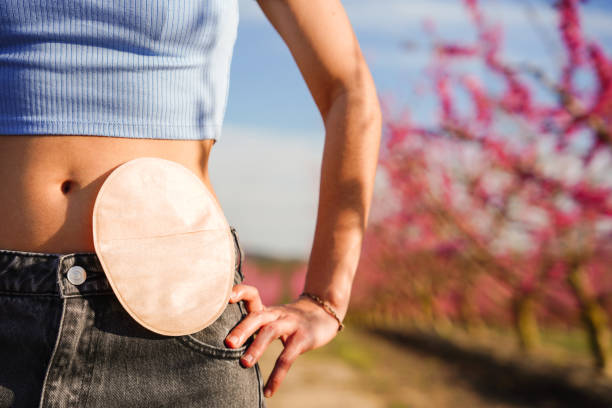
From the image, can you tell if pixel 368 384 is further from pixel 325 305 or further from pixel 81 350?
pixel 81 350

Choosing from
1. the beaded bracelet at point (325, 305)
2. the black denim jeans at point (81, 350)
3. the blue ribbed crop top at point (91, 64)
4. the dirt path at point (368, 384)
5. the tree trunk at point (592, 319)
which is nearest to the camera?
the black denim jeans at point (81, 350)

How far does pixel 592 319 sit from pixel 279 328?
9.06 meters

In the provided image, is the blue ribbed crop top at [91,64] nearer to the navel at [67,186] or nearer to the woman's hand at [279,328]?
the navel at [67,186]

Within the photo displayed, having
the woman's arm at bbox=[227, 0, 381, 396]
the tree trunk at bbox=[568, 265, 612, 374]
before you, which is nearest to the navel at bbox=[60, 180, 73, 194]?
the woman's arm at bbox=[227, 0, 381, 396]

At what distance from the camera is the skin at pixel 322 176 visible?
0.97 m

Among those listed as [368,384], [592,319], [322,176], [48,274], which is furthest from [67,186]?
[368,384]

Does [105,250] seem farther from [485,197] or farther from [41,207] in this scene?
[485,197]

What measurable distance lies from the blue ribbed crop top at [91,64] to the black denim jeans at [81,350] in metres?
0.25

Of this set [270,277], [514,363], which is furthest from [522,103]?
[270,277]

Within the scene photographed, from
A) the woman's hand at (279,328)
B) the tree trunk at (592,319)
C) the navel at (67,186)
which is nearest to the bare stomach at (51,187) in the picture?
the navel at (67,186)

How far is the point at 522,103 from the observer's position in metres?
7.80

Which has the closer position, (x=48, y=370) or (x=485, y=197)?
(x=48, y=370)

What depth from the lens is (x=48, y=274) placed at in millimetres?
887

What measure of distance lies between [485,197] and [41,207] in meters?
9.03
